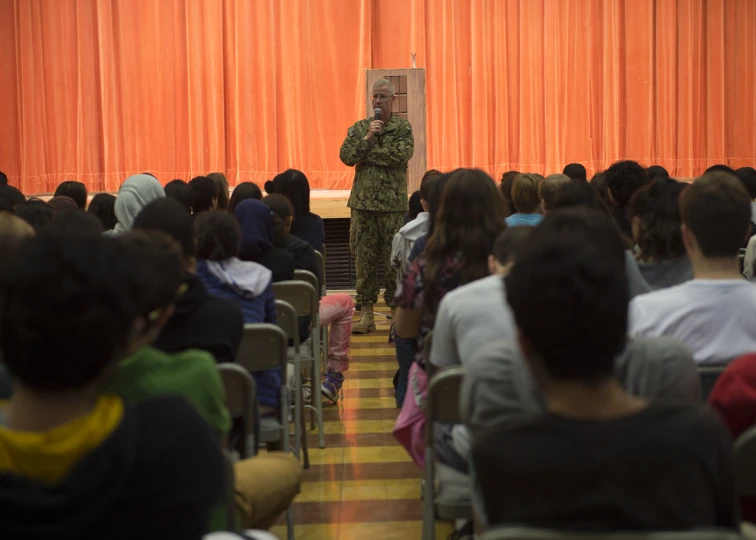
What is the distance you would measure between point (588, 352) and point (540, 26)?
9715mm

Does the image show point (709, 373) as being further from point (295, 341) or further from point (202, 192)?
point (202, 192)

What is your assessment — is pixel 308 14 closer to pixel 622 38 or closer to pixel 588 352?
pixel 622 38

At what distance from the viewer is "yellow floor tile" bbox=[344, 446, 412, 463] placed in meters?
4.35

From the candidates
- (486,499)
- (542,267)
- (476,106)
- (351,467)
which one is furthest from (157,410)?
(476,106)

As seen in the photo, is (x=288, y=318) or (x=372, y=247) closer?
(x=288, y=318)

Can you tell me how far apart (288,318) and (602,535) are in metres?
2.70

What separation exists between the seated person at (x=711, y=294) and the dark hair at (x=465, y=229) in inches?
33.0

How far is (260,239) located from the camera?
440cm

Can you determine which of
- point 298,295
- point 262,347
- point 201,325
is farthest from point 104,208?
point 201,325

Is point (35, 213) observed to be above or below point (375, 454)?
above

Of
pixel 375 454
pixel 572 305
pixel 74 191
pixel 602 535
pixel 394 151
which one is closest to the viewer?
pixel 602 535

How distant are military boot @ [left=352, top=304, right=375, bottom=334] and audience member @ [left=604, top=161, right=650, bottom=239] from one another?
2.70m

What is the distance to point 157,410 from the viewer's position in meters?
1.43

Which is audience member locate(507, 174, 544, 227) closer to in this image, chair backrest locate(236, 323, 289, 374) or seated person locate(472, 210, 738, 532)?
chair backrest locate(236, 323, 289, 374)
